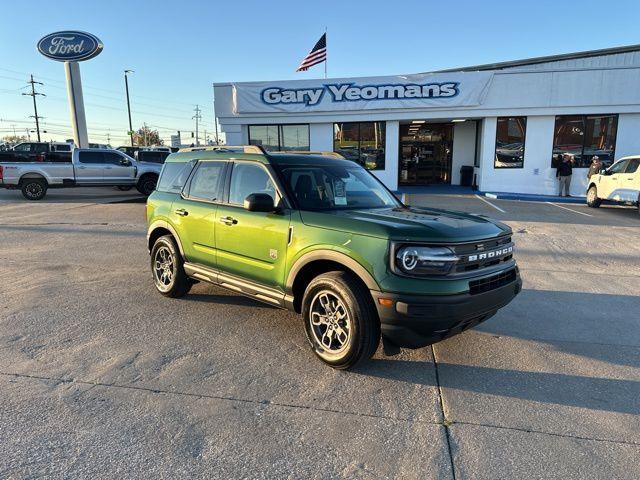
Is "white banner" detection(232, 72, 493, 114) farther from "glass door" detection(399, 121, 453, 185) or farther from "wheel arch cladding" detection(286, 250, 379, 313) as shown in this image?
"wheel arch cladding" detection(286, 250, 379, 313)

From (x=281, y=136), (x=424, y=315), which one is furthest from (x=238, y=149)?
(x=281, y=136)

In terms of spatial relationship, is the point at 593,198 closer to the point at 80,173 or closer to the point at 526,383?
the point at 526,383

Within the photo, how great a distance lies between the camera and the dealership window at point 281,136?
20.2 m

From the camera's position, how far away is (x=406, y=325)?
10.8 feet

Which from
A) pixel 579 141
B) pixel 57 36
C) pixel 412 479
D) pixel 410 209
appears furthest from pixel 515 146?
pixel 57 36

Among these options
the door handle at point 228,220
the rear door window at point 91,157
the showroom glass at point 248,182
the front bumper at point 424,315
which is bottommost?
the front bumper at point 424,315

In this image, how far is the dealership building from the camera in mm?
18000

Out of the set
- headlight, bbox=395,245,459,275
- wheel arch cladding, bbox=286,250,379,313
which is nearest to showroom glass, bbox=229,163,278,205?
wheel arch cladding, bbox=286,250,379,313

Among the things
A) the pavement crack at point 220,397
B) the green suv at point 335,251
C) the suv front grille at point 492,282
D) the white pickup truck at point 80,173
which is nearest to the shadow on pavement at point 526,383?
the green suv at point 335,251

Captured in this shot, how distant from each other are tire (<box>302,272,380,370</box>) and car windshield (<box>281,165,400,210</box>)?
0.84 metres

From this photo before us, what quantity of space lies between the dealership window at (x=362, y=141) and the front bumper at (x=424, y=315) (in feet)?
55.1

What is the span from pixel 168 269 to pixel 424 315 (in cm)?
356

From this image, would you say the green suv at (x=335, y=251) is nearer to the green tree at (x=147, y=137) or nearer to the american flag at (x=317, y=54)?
the american flag at (x=317, y=54)

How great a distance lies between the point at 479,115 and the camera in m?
18.7
